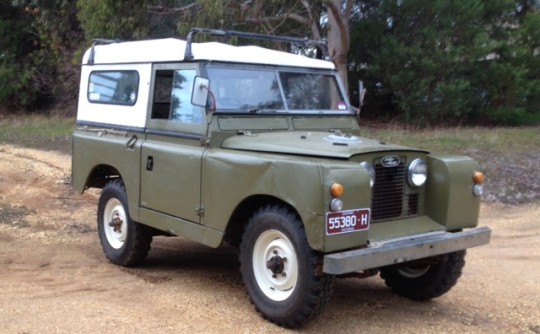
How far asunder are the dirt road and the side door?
31.4 inches

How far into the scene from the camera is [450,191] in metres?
5.49

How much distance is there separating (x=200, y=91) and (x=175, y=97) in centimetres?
68

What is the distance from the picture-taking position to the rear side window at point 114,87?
6908mm

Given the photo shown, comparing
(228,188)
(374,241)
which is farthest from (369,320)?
(228,188)

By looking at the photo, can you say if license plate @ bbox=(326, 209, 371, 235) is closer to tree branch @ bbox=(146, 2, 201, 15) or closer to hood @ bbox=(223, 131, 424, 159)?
hood @ bbox=(223, 131, 424, 159)

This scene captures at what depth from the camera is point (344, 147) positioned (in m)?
5.30

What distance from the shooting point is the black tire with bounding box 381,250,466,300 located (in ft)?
19.0

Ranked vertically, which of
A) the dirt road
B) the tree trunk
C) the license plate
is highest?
the tree trunk

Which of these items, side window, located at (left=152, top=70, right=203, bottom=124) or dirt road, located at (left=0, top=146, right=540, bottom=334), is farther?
side window, located at (left=152, top=70, right=203, bottom=124)

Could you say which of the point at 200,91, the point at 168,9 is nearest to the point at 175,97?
the point at 200,91

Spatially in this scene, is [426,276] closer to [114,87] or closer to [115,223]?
[115,223]

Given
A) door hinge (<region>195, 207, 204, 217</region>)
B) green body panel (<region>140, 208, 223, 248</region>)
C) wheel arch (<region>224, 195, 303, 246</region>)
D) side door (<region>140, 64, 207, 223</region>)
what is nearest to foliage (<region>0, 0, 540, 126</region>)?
side door (<region>140, 64, 207, 223</region>)

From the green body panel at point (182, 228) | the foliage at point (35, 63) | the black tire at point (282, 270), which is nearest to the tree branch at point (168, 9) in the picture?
the foliage at point (35, 63)

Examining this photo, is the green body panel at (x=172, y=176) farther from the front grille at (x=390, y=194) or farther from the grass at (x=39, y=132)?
the grass at (x=39, y=132)
